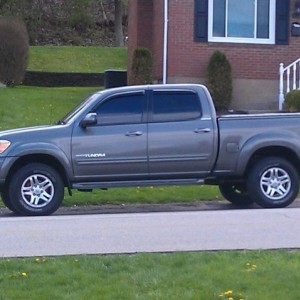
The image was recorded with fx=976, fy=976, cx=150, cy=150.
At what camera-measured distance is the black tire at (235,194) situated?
1485 centimetres

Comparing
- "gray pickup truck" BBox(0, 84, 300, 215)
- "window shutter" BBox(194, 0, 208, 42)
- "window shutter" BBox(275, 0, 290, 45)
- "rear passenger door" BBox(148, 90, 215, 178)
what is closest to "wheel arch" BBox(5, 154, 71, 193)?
"gray pickup truck" BBox(0, 84, 300, 215)

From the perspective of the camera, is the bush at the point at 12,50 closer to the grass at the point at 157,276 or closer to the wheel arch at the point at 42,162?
the wheel arch at the point at 42,162

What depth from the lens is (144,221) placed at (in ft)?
38.3

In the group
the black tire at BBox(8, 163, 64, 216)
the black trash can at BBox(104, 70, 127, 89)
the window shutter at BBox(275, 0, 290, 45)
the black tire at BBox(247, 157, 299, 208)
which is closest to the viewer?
the black tire at BBox(8, 163, 64, 216)

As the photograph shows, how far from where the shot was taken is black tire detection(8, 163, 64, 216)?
13.3m

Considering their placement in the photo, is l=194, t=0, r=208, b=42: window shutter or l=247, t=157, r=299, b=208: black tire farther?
l=194, t=0, r=208, b=42: window shutter

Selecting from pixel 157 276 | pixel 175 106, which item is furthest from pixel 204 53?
pixel 157 276

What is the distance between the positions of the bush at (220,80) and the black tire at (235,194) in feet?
27.5

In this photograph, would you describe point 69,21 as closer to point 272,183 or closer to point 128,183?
point 128,183

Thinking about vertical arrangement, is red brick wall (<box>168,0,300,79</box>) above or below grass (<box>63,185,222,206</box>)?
above

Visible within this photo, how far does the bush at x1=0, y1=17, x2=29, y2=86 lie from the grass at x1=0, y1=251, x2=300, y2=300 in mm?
18695

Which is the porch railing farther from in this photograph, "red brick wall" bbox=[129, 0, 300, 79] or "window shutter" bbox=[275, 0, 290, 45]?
"window shutter" bbox=[275, 0, 290, 45]

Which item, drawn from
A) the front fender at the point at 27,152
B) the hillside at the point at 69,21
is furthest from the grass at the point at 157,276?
the hillside at the point at 69,21

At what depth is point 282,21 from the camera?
24.3 meters
